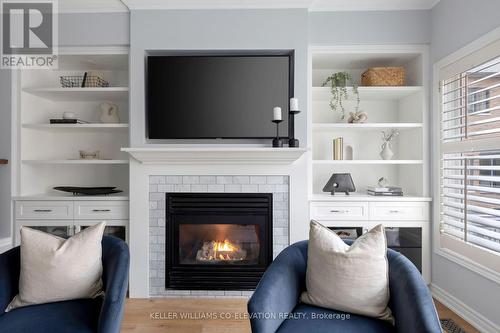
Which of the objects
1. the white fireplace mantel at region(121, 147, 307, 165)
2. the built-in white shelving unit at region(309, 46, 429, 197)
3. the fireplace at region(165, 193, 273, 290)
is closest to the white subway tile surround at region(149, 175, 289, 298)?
the fireplace at region(165, 193, 273, 290)

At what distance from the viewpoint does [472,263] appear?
2.35m

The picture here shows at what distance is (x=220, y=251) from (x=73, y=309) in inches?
57.8

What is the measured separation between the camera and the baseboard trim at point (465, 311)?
2.20 metres

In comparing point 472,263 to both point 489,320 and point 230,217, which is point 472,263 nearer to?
point 489,320

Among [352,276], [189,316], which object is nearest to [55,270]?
[189,316]

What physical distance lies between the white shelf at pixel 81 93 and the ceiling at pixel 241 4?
2.33 ft

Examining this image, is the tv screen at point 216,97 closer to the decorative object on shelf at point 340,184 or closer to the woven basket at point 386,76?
the decorative object on shelf at point 340,184

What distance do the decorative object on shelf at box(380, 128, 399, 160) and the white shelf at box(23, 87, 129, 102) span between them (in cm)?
251

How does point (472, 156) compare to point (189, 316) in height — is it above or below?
above

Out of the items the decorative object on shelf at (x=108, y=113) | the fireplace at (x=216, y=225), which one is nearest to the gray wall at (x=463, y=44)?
the fireplace at (x=216, y=225)

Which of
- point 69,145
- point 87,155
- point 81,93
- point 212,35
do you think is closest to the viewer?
point 212,35

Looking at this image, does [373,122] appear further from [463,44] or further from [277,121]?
[277,121]

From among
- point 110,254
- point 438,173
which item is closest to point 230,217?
point 110,254

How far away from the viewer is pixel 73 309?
1.64m
